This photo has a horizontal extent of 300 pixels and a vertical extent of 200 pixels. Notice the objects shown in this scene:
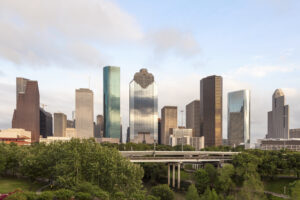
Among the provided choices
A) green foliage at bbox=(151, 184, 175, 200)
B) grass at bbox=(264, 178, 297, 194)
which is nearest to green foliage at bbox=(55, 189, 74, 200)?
green foliage at bbox=(151, 184, 175, 200)

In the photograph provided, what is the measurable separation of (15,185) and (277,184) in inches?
3472

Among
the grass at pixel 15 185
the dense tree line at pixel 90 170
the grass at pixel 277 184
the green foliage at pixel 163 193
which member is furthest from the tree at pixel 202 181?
the grass at pixel 15 185

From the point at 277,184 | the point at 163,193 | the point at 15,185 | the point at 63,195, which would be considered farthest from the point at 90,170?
the point at 277,184

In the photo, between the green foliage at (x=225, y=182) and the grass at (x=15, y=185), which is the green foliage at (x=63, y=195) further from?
the green foliage at (x=225, y=182)

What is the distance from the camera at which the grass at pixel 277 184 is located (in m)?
79.8

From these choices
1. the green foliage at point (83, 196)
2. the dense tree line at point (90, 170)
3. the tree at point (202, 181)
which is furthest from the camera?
the tree at point (202, 181)

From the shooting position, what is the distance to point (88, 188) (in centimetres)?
5019

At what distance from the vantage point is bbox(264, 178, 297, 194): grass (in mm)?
79825

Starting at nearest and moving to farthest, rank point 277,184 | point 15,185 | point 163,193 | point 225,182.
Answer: point 163,193 → point 15,185 → point 225,182 → point 277,184

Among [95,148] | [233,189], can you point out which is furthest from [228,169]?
[95,148]

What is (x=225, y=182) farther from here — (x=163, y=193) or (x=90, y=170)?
(x=90, y=170)

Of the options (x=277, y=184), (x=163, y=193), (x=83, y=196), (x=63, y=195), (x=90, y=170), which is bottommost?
(x=277, y=184)

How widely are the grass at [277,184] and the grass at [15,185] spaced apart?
254 feet

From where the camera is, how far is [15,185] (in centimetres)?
6525
